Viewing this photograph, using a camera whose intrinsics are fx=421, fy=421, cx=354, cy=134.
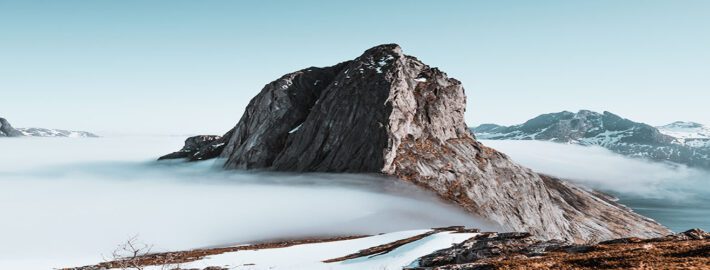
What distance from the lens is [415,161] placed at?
145m

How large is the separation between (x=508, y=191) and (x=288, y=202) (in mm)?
82350

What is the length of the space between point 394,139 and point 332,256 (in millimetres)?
99745

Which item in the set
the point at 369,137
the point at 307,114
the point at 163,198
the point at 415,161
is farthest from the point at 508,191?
the point at 163,198

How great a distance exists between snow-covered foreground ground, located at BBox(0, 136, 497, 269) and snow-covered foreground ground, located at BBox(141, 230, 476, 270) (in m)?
5.38

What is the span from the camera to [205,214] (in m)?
105

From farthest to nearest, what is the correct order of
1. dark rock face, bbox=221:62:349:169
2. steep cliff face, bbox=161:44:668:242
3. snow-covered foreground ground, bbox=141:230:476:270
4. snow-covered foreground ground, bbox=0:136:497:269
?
dark rock face, bbox=221:62:349:169
steep cliff face, bbox=161:44:668:242
snow-covered foreground ground, bbox=0:136:497:269
snow-covered foreground ground, bbox=141:230:476:270

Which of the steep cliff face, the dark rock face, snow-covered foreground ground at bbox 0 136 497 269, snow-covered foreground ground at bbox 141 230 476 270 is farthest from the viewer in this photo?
the dark rock face

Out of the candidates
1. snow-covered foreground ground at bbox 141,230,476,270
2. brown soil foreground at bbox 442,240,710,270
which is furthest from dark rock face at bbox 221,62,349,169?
brown soil foreground at bbox 442,240,710,270

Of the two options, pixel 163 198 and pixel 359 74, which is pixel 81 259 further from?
pixel 359 74

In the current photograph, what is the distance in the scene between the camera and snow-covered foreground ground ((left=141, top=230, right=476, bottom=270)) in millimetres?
39250

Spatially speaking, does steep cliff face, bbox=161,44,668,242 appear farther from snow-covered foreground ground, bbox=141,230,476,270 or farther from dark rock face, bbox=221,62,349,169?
snow-covered foreground ground, bbox=141,230,476,270


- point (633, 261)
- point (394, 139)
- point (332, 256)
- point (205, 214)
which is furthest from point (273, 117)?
point (633, 261)

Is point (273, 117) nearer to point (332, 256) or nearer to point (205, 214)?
point (205, 214)

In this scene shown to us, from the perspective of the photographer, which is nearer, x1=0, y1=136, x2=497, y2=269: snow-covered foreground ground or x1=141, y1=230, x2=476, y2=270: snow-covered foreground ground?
x1=141, y1=230, x2=476, y2=270: snow-covered foreground ground
